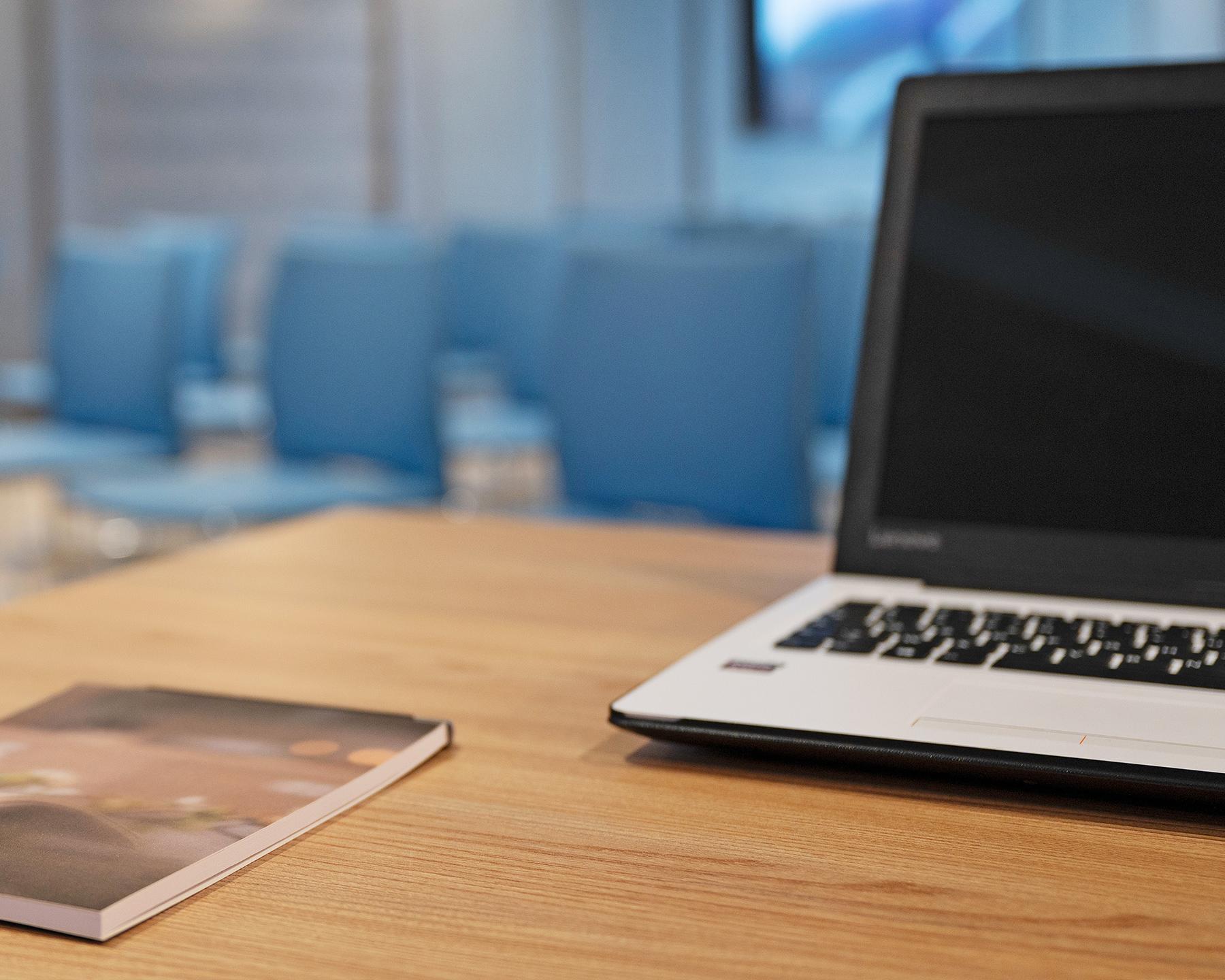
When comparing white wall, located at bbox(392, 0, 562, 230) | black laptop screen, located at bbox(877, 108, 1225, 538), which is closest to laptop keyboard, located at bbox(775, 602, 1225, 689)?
black laptop screen, located at bbox(877, 108, 1225, 538)

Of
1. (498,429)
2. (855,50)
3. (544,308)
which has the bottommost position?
(498,429)

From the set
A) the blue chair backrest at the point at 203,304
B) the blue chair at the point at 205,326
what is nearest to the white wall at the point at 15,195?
the blue chair at the point at 205,326

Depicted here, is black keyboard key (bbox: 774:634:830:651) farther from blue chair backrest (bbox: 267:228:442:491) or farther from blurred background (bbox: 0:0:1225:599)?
blue chair backrest (bbox: 267:228:442:491)

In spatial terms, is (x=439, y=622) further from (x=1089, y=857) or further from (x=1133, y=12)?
(x=1133, y=12)

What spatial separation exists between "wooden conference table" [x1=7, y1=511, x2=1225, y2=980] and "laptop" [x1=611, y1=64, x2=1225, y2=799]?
0.27 feet

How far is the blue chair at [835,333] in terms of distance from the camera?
2.88 m

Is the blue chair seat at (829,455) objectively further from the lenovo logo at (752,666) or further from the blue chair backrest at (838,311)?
the lenovo logo at (752,666)

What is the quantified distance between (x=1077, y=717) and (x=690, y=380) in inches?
59.7

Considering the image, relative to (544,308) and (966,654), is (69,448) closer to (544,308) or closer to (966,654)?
(544,308)

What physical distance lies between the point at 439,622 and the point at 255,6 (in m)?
7.10

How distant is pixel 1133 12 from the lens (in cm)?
639

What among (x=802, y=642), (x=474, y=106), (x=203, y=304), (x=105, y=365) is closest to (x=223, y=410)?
(x=105, y=365)

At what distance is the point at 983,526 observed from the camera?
2.69 feet

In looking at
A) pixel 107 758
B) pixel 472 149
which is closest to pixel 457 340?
pixel 472 149
